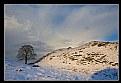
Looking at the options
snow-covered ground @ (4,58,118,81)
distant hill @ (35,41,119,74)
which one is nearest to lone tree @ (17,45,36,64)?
distant hill @ (35,41,119,74)

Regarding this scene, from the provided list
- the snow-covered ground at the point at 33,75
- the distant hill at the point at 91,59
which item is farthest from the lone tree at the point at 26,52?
the snow-covered ground at the point at 33,75

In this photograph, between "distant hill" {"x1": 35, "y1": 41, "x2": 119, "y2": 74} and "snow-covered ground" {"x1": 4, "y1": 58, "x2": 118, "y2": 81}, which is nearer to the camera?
"snow-covered ground" {"x1": 4, "y1": 58, "x2": 118, "y2": 81}

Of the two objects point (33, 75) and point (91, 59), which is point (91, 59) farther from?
point (33, 75)

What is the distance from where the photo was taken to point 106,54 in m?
44.2

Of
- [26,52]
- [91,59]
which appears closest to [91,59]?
[91,59]

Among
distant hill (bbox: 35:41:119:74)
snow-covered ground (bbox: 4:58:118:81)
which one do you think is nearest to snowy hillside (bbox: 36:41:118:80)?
distant hill (bbox: 35:41:119:74)

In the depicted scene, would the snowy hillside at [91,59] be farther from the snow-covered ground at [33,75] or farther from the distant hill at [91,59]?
the snow-covered ground at [33,75]

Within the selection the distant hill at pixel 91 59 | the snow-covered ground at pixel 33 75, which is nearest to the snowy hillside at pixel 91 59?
the distant hill at pixel 91 59

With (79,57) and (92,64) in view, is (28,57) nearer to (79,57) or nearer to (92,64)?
(79,57)

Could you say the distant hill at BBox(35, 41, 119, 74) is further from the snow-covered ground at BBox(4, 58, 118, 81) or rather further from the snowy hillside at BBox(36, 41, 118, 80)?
the snow-covered ground at BBox(4, 58, 118, 81)

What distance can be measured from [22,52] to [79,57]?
18.9 m

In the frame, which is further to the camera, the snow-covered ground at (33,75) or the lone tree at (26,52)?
the lone tree at (26,52)

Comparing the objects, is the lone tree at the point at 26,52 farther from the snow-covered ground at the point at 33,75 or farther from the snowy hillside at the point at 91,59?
the snow-covered ground at the point at 33,75
